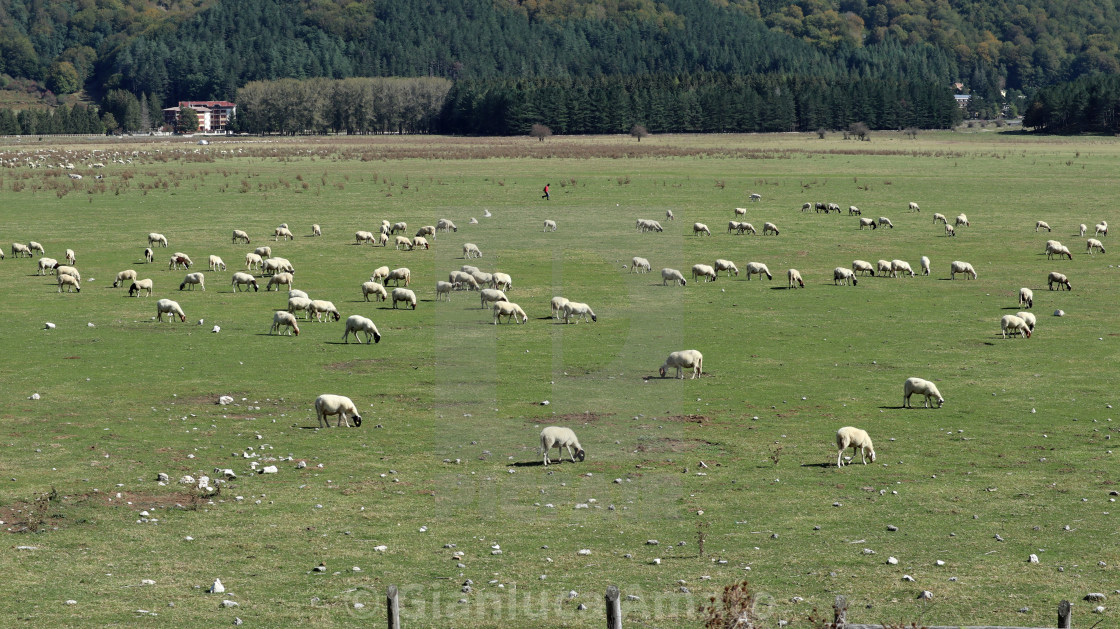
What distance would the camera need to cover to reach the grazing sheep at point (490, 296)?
39.0 metres

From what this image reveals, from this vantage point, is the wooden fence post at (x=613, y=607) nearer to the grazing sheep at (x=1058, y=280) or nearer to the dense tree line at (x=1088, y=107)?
the grazing sheep at (x=1058, y=280)

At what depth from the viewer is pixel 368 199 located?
260ft

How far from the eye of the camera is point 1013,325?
1364 inches

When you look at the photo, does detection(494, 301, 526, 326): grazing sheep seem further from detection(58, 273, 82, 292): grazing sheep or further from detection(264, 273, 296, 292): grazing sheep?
detection(58, 273, 82, 292): grazing sheep

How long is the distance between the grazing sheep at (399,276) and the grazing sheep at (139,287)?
8.25 meters

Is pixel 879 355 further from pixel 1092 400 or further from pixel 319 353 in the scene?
Result: pixel 319 353

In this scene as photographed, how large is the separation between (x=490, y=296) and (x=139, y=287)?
12868 millimetres

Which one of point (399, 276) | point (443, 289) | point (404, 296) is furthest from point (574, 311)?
point (399, 276)

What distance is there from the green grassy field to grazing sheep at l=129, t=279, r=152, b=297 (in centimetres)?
82

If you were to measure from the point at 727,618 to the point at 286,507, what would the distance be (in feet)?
32.6

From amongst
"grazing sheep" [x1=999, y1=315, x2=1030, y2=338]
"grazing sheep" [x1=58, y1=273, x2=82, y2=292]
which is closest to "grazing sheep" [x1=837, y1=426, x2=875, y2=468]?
"grazing sheep" [x1=999, y1=315, x2=1030, y2=338]

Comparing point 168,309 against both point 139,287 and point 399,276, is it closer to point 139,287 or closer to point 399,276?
point 139,287

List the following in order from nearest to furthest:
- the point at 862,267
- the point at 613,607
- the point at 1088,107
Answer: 1. the point at 613,607
2. the point at 862,267
3. the point at 1088,107

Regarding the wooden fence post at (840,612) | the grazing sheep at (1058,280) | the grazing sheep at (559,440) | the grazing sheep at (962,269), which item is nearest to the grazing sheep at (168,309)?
the grazing sheep at (559,440)
